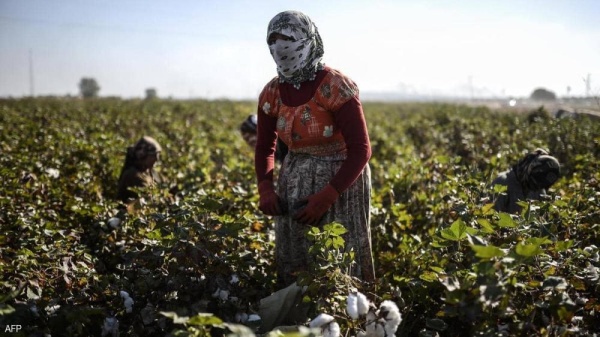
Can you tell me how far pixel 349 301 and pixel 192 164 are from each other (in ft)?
12.5

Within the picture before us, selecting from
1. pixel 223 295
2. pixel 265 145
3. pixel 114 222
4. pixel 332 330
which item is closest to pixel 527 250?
pixel 332 330

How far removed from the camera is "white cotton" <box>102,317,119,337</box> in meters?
1.54

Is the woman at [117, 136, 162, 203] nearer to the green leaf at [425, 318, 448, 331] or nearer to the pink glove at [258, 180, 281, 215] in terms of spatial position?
the pink glove at [258, 180, 281, 215]

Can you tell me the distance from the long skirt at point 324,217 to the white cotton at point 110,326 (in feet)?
2.51

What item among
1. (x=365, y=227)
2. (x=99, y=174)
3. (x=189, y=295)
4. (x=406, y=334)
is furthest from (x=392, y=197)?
(x=99, y=174)

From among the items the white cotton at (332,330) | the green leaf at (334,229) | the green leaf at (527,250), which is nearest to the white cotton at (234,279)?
the green leaf at (334,229)

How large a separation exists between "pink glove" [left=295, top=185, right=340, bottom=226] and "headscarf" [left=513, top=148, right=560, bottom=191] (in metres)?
1.72

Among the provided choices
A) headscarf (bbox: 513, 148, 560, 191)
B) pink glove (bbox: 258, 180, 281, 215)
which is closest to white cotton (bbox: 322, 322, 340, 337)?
pink glove (bbox: 258, 180, 281, 215)

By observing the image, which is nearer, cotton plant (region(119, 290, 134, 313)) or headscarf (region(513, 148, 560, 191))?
cotton plant (region(119, 290, 134, 313))

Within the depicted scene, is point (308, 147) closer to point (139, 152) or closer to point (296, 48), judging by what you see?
point (296, 48)

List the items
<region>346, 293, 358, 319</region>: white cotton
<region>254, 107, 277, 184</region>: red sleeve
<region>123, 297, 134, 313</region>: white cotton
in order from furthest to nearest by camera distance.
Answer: <region>254, 107, 277, 184</region>: red sleeve < <region>123, 297, 134, 313</region>: white cotton < <region>346, 293, 358, 319</region>: white cotton

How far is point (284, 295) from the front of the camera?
5.77 ft

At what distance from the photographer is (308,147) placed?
193 cm

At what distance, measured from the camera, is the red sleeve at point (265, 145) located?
2.06 metres
